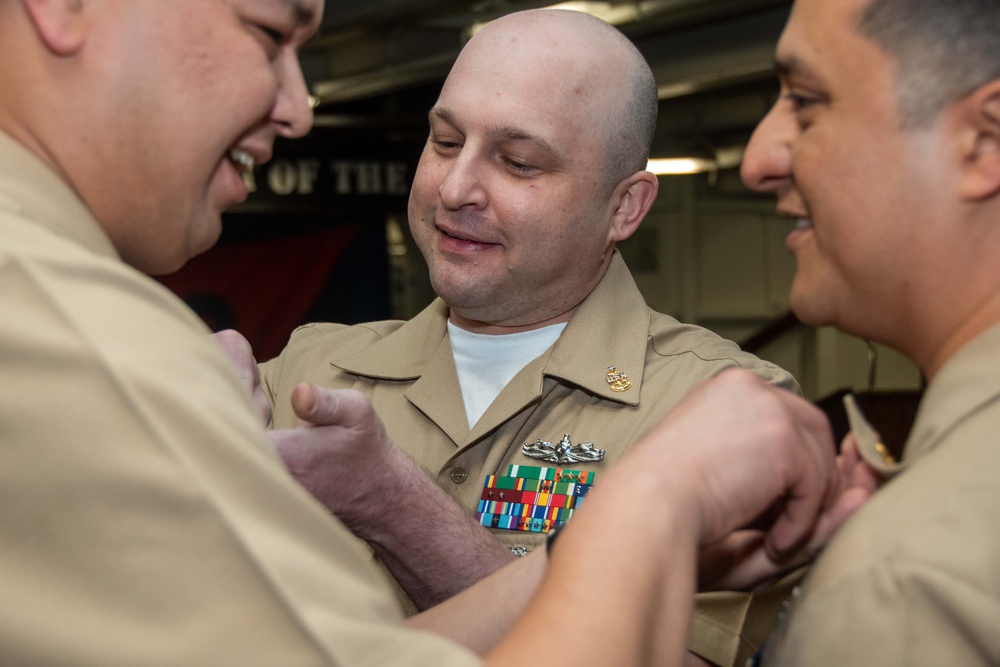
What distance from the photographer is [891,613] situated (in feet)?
3.45

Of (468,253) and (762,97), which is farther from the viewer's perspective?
(762,97)

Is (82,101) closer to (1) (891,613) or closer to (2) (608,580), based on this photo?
(2) (608,580)

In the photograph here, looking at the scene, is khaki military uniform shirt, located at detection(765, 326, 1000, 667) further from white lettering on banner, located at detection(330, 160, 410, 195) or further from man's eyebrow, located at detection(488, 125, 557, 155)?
white lettering on banner, located at detection(330, 160, 410, 195)

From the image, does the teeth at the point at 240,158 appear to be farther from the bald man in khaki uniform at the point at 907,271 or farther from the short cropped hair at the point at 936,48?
the short cropped hair at the point at 936,48

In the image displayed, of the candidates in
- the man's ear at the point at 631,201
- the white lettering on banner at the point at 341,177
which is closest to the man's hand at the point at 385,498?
the man's ear at the point at 631,201

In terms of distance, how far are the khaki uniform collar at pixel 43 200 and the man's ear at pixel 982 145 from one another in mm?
956

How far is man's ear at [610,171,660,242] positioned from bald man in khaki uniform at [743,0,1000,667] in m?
1.10

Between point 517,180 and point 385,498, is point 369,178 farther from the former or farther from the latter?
point 385,498

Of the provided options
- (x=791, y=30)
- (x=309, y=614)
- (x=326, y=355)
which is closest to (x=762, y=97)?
(x=326, y=355)

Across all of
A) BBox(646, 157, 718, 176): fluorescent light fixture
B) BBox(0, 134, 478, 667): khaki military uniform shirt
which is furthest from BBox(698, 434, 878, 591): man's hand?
BBox(646, 157, 718, 176): fluorescent light fixture

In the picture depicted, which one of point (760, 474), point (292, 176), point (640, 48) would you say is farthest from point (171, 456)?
point (292, 176)

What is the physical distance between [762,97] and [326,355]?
768 centimetres

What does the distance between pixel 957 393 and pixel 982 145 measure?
0.95 ft

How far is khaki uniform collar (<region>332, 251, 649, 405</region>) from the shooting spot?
2.29m
